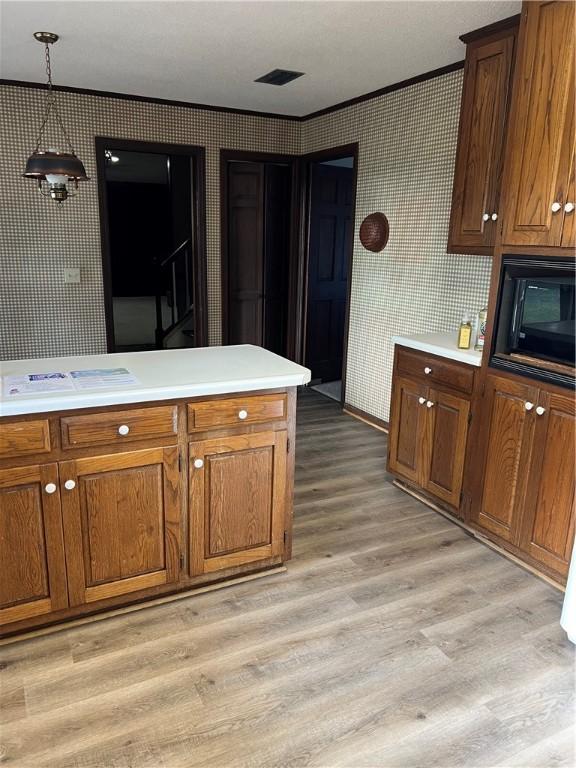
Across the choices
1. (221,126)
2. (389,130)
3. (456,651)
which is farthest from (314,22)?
(456,651)

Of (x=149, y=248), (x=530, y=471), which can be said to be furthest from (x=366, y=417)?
(x=149, y=248)

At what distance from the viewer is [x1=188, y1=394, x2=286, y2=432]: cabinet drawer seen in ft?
6.98

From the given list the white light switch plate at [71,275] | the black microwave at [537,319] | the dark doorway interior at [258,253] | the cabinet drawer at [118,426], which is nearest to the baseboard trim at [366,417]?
the dark doorway interior at [258,253]

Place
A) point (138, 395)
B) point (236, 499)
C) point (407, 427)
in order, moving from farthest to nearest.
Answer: point (407, 427), point (236, 499), point (138, 395)

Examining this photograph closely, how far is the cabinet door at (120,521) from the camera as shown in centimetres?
200

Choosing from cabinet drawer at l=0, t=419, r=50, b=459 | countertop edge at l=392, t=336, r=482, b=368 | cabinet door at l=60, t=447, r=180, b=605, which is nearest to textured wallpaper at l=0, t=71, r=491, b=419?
countertop edge at l=392, t=336, r=482, b=368

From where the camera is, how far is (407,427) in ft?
10.6

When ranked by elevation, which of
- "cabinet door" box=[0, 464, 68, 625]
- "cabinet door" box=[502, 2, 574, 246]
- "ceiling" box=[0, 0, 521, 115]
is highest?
"ceiling" box=[0, 0, 521, 115]

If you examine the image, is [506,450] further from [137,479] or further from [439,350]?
[137,479]

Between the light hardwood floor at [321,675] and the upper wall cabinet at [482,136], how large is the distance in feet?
5.39

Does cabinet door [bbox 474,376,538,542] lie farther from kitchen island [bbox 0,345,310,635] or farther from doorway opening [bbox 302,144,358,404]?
doorway opening [bbox 302,144,358,404]

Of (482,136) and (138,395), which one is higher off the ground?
(482,136)

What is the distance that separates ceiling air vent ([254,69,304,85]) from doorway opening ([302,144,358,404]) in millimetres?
1085

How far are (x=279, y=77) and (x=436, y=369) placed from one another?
2199 mm
